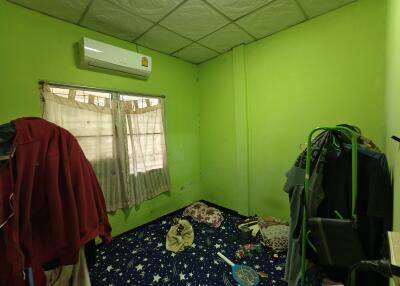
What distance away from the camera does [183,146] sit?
3008 mm

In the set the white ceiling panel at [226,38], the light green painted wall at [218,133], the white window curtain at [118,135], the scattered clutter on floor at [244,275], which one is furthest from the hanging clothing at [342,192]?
the white window curtain at [118,135]

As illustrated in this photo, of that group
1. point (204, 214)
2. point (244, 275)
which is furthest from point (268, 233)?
point (204, 214)

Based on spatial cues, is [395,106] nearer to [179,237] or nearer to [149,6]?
[149,6]

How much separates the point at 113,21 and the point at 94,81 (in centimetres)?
64

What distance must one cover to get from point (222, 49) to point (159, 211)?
2.48m

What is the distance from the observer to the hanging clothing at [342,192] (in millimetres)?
993

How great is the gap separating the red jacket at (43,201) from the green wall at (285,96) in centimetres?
197

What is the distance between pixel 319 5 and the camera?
1.76 meters

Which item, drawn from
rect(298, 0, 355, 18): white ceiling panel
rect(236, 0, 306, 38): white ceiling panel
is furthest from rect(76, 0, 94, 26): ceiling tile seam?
rect(298, 0, 355, 18): white ceiling panel

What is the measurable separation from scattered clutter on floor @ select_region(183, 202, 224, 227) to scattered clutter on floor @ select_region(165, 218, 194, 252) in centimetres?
33

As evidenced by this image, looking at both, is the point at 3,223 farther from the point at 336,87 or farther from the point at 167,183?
the point at 336,87

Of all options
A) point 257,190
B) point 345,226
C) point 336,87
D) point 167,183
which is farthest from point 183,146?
point 345,226

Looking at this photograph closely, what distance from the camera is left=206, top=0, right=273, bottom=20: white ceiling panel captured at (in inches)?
66.2

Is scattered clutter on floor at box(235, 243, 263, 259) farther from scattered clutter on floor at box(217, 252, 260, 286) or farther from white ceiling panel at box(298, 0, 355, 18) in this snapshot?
white ceiling panel at box(298, 0, 355, 18)
